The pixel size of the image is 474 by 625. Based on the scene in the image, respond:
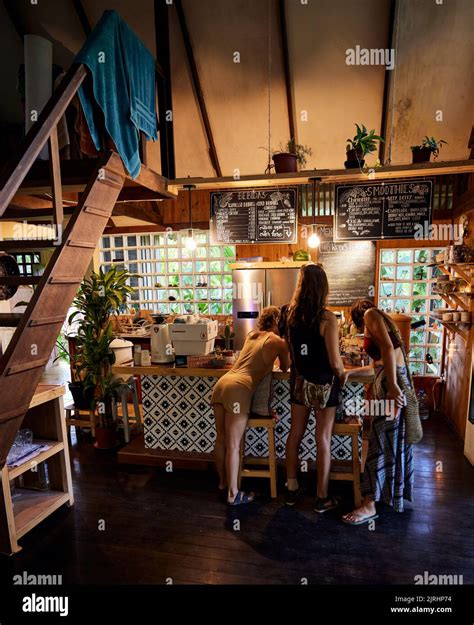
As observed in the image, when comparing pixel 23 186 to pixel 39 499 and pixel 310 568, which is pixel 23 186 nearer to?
pixel 39 499

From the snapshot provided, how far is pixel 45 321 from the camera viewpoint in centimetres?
217

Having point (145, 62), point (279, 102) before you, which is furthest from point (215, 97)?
point (145, 62)

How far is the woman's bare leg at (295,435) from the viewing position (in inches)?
118

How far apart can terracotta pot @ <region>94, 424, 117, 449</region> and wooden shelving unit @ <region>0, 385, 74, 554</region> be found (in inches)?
37.0

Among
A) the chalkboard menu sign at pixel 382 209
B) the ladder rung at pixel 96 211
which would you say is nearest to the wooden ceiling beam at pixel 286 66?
the chalkboard menu sign at pixel 382 209

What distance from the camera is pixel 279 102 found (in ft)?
16.8

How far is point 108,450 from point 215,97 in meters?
4.64

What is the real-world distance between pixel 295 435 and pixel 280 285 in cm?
316

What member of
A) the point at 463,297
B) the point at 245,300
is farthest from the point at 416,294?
the point at 245,300

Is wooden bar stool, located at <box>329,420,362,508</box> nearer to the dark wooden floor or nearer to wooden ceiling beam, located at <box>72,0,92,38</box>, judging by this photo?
the dark wooden floor

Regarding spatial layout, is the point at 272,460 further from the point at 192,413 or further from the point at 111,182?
the point at 111,182

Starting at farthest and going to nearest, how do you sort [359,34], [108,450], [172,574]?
[359,34] < [108,450] < [172,574]

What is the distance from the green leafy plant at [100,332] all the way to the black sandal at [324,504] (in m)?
2.30

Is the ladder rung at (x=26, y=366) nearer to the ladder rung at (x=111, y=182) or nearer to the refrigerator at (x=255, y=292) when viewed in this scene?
the ladder rung at (x=111, y=182)
